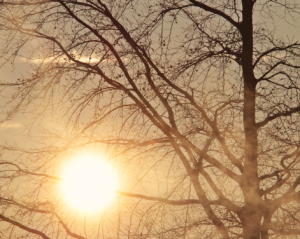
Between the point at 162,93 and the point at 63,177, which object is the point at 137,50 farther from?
the point at 63,177

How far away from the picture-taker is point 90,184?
7301 millimetres

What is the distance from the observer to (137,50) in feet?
23.5

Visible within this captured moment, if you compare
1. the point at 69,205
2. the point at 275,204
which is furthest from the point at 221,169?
the point at 69,205

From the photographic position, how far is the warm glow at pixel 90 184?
7219 mm

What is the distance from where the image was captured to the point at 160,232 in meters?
6.68

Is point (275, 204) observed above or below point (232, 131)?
below

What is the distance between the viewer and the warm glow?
7.22 meters

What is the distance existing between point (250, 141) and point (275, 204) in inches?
44.7

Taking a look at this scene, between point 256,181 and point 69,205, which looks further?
point 69,205

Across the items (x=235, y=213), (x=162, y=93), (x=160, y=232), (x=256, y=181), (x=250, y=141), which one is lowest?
(x=160, y=232)

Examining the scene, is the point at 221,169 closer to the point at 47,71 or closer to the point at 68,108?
the point at 68,108

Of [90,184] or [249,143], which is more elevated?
[249,143]

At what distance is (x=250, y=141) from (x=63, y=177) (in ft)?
11.3

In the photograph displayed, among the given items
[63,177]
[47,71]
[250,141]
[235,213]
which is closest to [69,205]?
[63,177]
